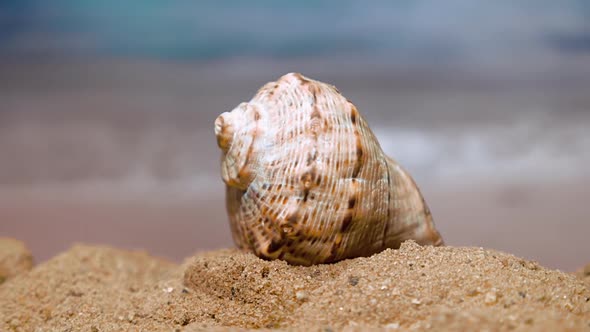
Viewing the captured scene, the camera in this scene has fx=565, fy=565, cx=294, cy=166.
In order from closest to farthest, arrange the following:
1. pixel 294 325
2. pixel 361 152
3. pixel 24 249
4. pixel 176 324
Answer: pixel 294 325, pixel 176 324, pixel 361 152, pixel 24 249

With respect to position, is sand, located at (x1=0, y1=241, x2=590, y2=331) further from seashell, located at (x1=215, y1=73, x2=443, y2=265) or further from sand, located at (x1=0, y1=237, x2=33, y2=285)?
sand, located at (x1=0, y1=237, x2=33, y2=285)

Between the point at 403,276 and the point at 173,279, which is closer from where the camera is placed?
the point at 403,276

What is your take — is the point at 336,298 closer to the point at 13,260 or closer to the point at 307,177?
the point at 307,177

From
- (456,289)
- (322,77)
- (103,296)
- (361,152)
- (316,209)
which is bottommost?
(103,296)

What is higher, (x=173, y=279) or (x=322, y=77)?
(x=322, y=77)

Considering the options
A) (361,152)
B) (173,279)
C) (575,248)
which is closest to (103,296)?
(173,279)

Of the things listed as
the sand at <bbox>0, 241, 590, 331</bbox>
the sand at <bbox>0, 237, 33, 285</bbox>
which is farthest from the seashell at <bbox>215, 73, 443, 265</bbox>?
the sand at <bbox>0, 237, 33, 285</bbox>

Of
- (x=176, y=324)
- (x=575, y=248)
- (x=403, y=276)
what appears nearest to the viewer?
(x=403, y=276)

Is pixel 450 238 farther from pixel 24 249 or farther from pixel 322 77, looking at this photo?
pixel 24 249
